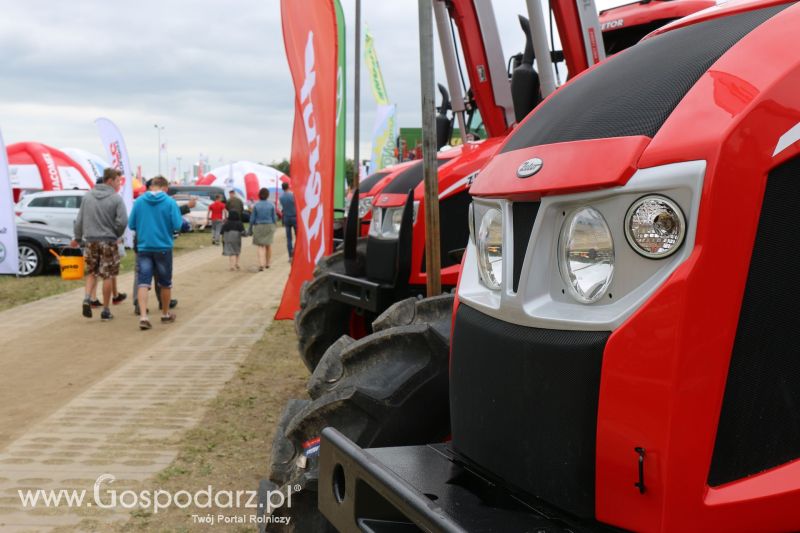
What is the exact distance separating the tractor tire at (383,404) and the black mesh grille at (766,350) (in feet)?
4.07

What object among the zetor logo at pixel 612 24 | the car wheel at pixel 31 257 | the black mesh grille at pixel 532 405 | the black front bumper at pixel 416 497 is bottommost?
the car wheel at pixel 31 257

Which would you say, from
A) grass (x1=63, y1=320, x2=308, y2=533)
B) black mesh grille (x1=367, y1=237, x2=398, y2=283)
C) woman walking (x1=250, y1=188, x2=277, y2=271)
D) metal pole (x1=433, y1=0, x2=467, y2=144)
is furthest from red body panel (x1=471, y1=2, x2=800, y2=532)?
woman walking (x1=250, y1=188, x2=277, y2=271)

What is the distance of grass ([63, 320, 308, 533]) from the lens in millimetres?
4133

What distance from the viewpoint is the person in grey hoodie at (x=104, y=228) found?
10586 millimetres

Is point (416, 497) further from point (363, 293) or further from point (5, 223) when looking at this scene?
point (5, 223)

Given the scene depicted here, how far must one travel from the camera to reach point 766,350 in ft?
5.43

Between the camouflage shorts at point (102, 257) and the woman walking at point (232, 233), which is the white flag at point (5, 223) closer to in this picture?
the camouflage shorts at point (102, 257)

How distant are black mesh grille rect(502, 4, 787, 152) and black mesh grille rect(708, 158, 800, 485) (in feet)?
1.05

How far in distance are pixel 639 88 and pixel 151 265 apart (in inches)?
364

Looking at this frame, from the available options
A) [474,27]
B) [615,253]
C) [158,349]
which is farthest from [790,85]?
[158,349]

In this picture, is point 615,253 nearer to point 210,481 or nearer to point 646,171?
point 646,171

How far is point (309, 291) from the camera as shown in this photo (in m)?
6.27

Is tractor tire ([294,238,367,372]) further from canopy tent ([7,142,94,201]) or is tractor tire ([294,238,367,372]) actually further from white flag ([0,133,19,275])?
canopy tent ([7,142,94,201])

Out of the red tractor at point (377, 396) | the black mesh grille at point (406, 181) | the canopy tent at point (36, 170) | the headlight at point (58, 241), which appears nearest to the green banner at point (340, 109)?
the black mesh grille at point (406, 181)
